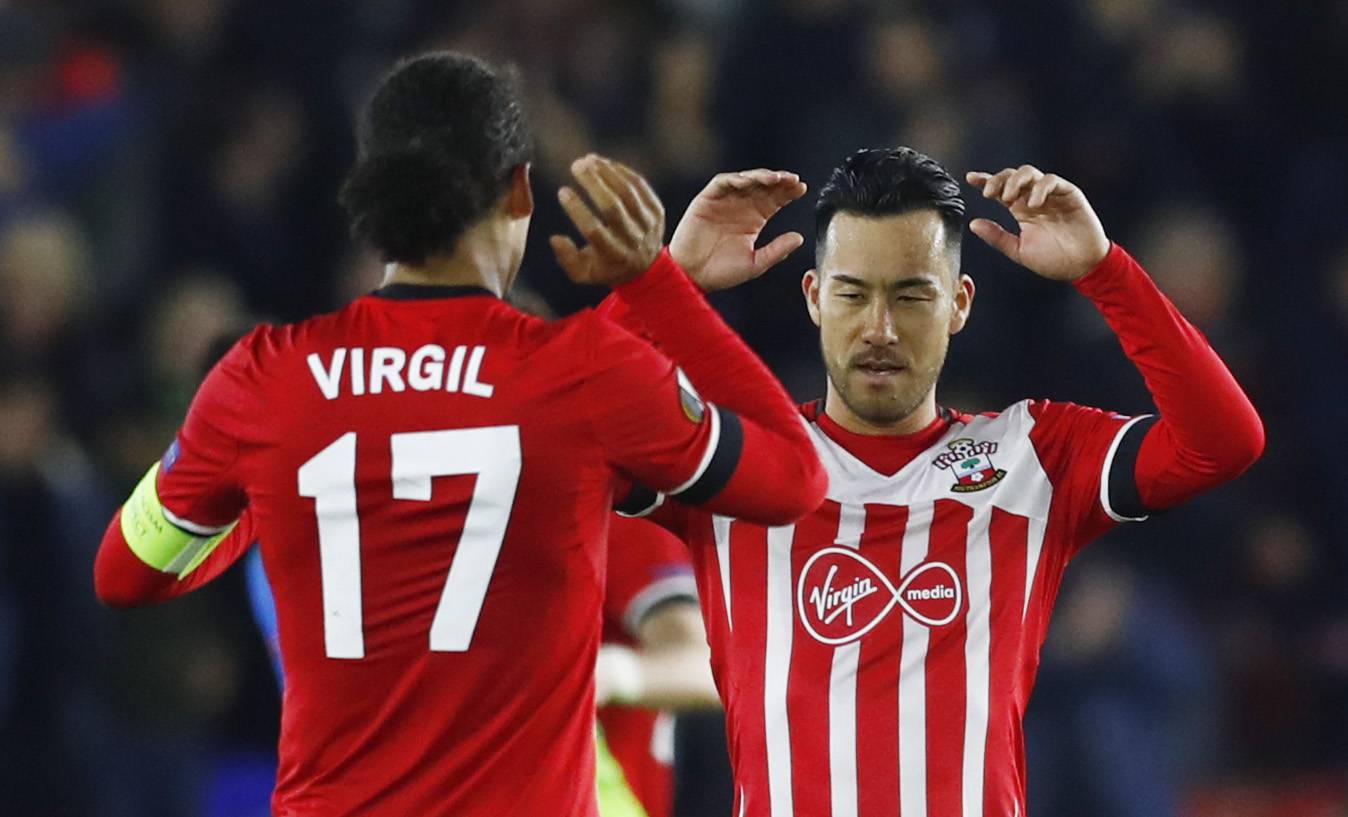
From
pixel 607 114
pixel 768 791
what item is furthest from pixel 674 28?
pixel 768 791

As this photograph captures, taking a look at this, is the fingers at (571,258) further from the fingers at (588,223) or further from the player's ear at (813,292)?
the player's ear at (813,292)

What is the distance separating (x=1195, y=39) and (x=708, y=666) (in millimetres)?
5176

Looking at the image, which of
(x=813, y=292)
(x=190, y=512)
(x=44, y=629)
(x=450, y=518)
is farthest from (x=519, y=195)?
(x=44, y=629)

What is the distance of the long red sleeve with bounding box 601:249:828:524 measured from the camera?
8.59 feet

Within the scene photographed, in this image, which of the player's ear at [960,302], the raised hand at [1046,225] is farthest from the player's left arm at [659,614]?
the raised hand at [1046,225]

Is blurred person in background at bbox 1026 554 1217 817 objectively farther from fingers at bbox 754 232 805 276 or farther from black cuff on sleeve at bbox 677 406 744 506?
black cuff on sleeve at bbox 677 406 744 506

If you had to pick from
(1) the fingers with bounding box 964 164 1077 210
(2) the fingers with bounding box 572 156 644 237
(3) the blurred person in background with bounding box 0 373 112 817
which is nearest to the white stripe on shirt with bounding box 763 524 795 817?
(1) the fingers with bounding box 964 164 1077 210

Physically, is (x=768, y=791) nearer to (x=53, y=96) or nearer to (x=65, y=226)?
(x=65, y=226)

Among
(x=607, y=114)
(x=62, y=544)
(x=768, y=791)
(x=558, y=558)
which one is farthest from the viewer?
(x=607, y=114)

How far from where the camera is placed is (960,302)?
3549 millimetres

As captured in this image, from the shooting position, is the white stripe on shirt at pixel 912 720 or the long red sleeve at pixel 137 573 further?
the white stripe on shirt at pixel 912 720

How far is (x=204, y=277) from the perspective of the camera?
21.0ft

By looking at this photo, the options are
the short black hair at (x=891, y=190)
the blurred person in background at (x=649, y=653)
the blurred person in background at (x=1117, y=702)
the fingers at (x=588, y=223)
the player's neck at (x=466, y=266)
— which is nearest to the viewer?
the fingers at (x=588, y=223)

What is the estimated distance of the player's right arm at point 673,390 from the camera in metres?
2.53
